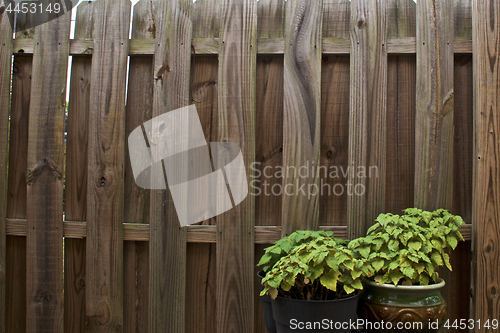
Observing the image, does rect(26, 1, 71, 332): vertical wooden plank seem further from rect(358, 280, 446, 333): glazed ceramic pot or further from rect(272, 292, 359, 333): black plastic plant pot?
rect(358, 280, 446, 333): glazed ceramic pot

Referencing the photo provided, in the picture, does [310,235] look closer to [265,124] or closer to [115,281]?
[265,124]

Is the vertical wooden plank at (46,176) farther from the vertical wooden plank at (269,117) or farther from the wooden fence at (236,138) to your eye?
the vertical wooden plank at (269,117)

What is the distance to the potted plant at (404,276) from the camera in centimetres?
170

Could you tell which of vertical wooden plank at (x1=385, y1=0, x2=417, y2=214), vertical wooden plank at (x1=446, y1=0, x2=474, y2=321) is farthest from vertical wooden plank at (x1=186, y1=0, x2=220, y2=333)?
vertical wooden plank at (x1=446, y1=0, x2=474, y2=321)

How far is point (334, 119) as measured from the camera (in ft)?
7.05

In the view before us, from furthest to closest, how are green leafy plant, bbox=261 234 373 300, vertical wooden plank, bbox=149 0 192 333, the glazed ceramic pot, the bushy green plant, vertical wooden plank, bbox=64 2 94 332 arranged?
vertical wooden plank, bbox=64 2 94 332 → vertical wooden plank, bbox=149 0 192 333 → the bushy green plant → the glazed ceramic pot → green leafy plant, bbox=261 234 373 300

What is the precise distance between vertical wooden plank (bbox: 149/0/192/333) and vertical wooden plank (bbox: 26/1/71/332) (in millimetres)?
630

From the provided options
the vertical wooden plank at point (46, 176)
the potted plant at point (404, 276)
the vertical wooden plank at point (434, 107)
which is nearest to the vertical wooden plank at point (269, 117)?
the potted plant at point (404, 276)

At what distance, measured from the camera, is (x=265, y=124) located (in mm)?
2172

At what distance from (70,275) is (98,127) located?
99 cm

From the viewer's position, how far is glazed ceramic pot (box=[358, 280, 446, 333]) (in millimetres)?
1699

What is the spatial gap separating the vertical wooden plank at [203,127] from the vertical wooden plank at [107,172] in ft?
1.44

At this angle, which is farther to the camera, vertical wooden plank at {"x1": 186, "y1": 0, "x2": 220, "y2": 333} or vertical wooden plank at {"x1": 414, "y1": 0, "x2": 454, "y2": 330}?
vertical wooden plank at {"x1": 186, "y1": 0, "x2": 220, "y2": 333}

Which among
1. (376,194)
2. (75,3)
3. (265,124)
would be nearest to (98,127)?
(75,3)
